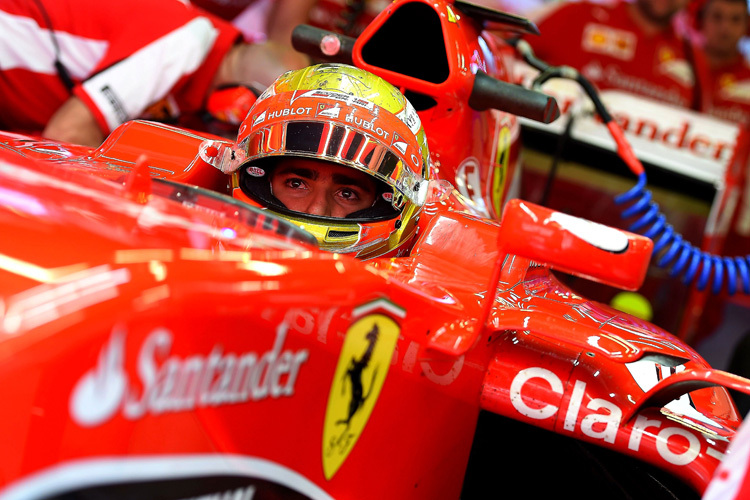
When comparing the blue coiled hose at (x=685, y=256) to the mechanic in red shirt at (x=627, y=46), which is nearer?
the blue coiled hose at (x=685, y=256)

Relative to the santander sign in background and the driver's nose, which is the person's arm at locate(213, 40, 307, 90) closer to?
the santander sign in background

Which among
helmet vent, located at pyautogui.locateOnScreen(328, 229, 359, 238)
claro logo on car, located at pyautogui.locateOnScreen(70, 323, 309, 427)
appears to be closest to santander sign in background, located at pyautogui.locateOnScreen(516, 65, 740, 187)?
helmet vent, located at pyautogui.locateOnScreen(328, 229, 359, 238)

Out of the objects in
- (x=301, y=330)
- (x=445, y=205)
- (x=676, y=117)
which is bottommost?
(x=301, y=330)

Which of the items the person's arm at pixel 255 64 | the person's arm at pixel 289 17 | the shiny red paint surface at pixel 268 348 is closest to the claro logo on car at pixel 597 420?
the shiny red paint surface at pixel 268 348

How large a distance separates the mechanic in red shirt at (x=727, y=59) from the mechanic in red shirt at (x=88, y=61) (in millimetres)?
3459

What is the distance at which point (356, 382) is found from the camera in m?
1.11

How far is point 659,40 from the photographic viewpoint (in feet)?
16.8

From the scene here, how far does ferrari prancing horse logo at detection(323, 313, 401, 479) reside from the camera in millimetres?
1062

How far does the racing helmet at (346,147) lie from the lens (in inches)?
63.1

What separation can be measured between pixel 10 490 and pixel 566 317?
1.11m

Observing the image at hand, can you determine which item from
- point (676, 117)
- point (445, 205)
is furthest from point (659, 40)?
point (445, 205)

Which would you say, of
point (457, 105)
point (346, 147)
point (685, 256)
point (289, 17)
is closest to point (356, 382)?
point (346, 147)

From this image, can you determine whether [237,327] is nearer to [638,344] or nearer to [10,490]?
[10,490]

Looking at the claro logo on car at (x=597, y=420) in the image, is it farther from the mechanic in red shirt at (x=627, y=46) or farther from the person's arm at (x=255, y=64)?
the mechanic in red shirt at (x=627, y=46)
